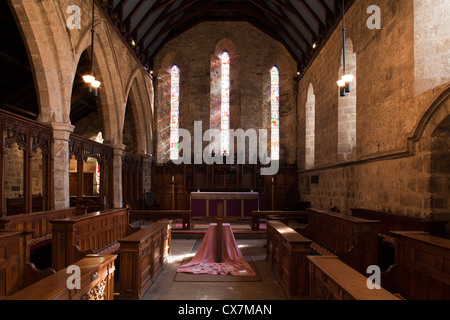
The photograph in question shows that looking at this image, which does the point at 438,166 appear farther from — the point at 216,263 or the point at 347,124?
the point at 216,263

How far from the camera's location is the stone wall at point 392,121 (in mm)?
4664

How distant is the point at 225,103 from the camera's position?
13.6 m

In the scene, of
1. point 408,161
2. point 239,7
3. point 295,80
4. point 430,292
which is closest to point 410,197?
point 408,161

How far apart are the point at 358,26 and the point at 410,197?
4.56 metres

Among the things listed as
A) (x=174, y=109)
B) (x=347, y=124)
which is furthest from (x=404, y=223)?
(x=174, y=109)

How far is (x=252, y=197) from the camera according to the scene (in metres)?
10.8

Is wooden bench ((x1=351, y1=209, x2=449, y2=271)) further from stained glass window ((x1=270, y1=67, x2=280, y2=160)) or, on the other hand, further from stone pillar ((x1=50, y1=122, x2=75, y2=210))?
stained glass window ((x1=270, y1=67, x2=280, y2=160))

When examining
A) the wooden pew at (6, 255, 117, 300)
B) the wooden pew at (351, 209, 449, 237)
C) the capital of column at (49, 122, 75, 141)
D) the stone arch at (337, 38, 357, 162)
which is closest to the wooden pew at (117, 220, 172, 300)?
the wooden pew at (6, 255, 117, 300)

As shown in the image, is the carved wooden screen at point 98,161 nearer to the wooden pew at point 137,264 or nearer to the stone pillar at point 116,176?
the stone pillar at point 116,176

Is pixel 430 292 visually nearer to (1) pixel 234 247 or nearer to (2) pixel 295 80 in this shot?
(1) pixel 234 247

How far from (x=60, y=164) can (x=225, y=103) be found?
27.5 ft

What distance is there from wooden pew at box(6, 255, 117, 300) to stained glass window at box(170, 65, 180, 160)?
1095 cm

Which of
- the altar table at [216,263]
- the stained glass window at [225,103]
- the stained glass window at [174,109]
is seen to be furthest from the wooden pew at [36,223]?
the stained glass window at [225,103]

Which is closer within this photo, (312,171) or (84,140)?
(84,140)
